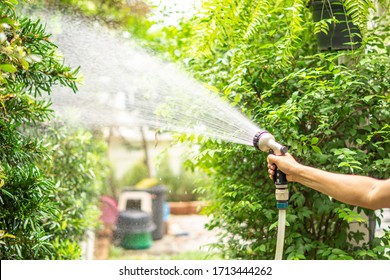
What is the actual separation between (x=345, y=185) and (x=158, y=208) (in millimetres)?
2445

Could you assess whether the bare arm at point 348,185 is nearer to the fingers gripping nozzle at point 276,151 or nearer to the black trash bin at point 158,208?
the fingers gripping nozzle at point 276,151

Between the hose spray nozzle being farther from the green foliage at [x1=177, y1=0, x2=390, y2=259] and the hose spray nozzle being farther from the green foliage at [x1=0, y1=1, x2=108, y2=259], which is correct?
the green foliage at [x1=0, y1=1, x2=108, y2=259]

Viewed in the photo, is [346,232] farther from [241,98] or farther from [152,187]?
[152,187]

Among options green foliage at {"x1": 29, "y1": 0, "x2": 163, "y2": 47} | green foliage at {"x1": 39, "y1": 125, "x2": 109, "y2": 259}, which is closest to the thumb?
green foliage at {"x1": 39, "y1": 125, "x2": 109, "y2": 259}

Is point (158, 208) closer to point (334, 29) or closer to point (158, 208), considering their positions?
point (158, 208)

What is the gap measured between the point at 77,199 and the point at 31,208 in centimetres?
94

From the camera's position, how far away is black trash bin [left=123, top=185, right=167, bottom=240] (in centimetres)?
341

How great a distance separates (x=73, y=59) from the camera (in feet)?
6.46

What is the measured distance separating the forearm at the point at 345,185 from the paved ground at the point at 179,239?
6.32 ft

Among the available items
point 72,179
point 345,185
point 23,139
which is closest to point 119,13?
point 72,179

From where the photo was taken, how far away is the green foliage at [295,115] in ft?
5.02

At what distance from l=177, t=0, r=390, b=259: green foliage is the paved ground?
139 centimetres

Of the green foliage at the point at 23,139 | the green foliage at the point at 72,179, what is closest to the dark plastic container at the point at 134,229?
the green foliage at the point at 72,179

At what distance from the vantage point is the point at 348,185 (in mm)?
1146
